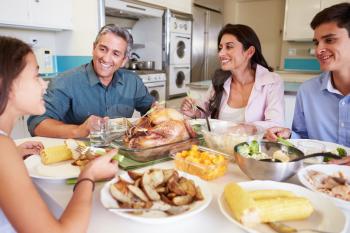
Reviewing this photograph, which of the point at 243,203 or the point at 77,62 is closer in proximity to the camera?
the point at 243,203

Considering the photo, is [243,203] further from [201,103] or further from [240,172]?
[201,103]

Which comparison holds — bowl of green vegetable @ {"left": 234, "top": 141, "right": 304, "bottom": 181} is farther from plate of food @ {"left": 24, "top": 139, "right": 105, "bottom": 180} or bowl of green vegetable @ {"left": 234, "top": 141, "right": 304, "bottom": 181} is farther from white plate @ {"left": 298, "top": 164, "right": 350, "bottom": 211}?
plate of food @ {"left": 24, "top": 139, "right": 105, "bottom": 180}

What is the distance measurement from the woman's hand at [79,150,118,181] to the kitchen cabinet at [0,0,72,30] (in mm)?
2607

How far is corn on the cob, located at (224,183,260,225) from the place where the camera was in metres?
0.61

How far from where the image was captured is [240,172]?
0.97 metres

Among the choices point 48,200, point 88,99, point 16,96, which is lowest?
point 48,200

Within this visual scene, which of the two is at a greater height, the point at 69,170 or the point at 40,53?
the point at 40,53

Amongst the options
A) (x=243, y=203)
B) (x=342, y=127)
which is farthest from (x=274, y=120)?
(x=243, y=203)

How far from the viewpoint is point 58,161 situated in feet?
3.25

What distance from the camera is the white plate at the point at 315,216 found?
0.61 metres

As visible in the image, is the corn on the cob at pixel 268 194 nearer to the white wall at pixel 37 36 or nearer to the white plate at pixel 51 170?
the white plate at pixel 51 170

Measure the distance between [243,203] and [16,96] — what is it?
0.65 m

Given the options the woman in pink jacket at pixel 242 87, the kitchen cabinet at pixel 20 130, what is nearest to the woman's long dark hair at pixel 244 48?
the woman in pink jacket at pixel 242 87

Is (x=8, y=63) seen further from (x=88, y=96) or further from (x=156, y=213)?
(x=88, y=96)
